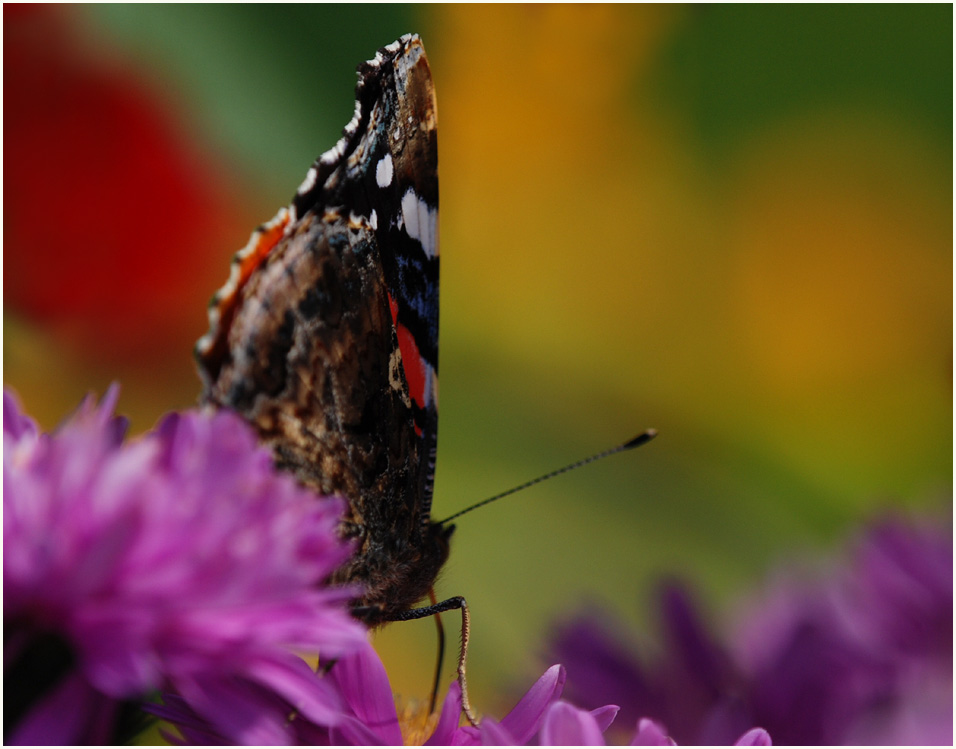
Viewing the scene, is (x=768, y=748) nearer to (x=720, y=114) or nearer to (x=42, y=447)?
(x=42, y=447)

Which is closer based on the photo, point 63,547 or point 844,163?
point 63,547

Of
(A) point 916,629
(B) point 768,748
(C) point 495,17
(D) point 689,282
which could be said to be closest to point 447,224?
(C) point 495,17

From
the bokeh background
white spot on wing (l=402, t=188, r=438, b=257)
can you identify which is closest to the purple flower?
white spot on wing (l=402, t=188, r=438, b=257)

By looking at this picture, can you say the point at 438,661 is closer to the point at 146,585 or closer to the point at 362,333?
the point at 362,333

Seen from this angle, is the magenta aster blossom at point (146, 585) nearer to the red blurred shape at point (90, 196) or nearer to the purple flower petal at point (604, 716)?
the purple flower petal at point (604, 716)

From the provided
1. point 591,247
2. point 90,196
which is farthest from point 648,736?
point 591,247

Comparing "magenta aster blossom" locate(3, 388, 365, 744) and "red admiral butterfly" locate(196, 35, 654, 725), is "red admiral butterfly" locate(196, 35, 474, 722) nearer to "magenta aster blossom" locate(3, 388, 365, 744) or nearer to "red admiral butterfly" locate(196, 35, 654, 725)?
"red admiral butterfly" locate(196, 35, 654, 725)

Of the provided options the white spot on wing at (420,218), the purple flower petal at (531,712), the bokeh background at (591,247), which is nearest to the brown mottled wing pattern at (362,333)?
the white spot on wing at (420,218)
